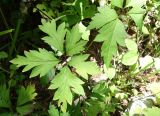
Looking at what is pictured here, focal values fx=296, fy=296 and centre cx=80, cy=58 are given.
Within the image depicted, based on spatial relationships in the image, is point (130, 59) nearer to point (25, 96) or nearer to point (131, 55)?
point (131, 55)

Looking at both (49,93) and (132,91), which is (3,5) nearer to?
(49,93)

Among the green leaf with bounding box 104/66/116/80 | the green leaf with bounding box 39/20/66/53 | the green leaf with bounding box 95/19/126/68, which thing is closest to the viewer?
the green leaf with bounding box 95/19/126/68

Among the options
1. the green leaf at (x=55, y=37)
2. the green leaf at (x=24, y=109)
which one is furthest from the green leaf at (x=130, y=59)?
the green leaf at (x=24, y=109)

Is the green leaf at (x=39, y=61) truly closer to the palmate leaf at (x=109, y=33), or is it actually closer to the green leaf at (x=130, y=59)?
the palmate leaf at (x=109, y=33)

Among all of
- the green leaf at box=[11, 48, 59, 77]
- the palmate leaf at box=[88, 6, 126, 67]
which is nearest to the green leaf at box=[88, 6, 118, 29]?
the palmate leaf at box=[88, 6, 126, 67]

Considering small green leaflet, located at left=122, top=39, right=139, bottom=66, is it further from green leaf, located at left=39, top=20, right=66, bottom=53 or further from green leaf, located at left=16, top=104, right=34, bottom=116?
green leaf, located at left=16, top=104, right=34, bottom=116

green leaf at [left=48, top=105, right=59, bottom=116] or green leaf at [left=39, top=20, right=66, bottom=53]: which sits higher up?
green leaf at [left=39, top=20, right=66, bottom=53]

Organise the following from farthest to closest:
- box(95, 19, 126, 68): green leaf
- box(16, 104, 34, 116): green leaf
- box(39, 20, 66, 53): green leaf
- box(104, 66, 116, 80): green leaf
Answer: box(104, 66, 116, 80): green leaf → box(16, 104, 34, 116): green leaf → box(39, 20, 66, 53): green leaf → box(95, 19, 126, 68): green leaf
